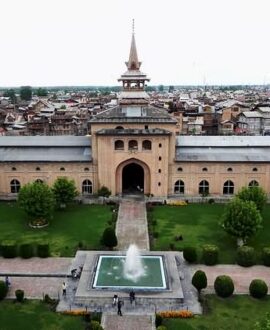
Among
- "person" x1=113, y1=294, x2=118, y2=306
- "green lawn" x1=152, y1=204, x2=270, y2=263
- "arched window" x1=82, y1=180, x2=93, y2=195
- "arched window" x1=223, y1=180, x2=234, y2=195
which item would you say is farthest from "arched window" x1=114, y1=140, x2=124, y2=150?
"person" x1=113, y1=294, x2=118, y2=306

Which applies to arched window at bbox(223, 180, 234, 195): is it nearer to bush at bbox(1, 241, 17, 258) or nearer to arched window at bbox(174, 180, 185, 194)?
arched window at bbox(174, 180, 185, 194)

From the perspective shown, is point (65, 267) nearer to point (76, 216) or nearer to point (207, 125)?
point (76, 216)

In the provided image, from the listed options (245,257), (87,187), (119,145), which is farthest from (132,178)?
(245,257)

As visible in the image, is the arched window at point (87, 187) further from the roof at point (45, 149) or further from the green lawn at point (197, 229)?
the green lawn at point (197, 229)

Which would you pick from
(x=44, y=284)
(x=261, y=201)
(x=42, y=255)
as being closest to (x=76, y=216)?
(x=42, y=255)

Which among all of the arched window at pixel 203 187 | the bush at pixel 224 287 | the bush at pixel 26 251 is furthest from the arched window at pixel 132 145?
the bush at pixel 224 287

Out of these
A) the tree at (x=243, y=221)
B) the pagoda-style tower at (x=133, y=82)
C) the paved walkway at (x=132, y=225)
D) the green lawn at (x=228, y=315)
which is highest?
the pagoda-style tower at (x=133, y=82)

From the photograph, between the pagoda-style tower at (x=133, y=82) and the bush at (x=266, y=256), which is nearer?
the bush at (x=266, y=256)
